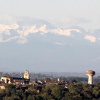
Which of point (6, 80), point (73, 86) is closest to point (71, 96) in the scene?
point (73, 86)

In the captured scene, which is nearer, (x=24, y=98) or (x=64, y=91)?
(x=24, y=98)

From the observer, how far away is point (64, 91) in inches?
3834

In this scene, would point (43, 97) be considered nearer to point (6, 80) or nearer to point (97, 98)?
point (97, 98)

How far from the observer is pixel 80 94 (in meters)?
97.6

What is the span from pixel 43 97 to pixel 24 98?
3.96 m

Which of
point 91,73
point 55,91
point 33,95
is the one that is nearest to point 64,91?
point 55,91

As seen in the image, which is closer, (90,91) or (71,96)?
(71,96)

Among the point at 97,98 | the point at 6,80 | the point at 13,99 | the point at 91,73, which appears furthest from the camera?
the point at 6,80

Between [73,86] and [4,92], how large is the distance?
17.2m

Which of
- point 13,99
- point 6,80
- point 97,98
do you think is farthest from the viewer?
point 6,80

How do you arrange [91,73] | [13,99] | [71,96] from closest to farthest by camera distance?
[13,99], [71,96], [91,73]

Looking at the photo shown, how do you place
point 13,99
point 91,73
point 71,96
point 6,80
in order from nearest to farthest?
point 13,99 → point 71,96 → point 91,73 → point 6,80

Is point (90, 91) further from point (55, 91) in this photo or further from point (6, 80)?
point (6, 80)

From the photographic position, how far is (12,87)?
100 metres
